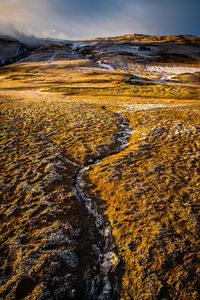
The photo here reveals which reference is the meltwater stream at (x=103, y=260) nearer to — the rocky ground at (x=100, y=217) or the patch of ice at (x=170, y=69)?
the rocky ground at (x=100, y=217)

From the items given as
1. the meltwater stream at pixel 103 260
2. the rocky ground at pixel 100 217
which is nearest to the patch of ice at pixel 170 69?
the rocky ground at pixel 100 217

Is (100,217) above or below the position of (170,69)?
below

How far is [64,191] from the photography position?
3.10 meters

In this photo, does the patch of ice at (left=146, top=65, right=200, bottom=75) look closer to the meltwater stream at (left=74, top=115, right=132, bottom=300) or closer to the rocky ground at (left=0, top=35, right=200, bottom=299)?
the rocky ground at (left=0, top=35, right=200, bottom=299)

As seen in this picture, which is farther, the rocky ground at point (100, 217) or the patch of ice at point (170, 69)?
the patch of ice at point (170, 69)

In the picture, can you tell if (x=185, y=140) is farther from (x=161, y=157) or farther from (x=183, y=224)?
(x=183, y=224)

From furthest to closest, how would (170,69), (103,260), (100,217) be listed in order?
(170,69), (100,217), (103,260)

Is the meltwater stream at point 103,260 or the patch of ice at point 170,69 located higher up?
the patch of ice at point 170,69

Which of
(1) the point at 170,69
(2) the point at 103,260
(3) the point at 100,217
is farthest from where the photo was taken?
(1) the point at 170,69

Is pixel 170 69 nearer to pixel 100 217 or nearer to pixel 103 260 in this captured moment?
pixel 100 217

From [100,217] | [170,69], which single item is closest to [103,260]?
[100,217]

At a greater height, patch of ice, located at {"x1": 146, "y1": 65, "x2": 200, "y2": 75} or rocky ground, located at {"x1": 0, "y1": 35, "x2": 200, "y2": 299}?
patch of ice, located at {"x1": 146, "y1": 65, "x2": 200, "y2": 75}

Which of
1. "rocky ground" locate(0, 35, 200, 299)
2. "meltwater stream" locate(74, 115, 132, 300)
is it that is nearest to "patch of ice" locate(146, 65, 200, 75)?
"rocky ground" locate(0, 35, 200, 299)

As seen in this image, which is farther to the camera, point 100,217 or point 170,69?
point 170,69
